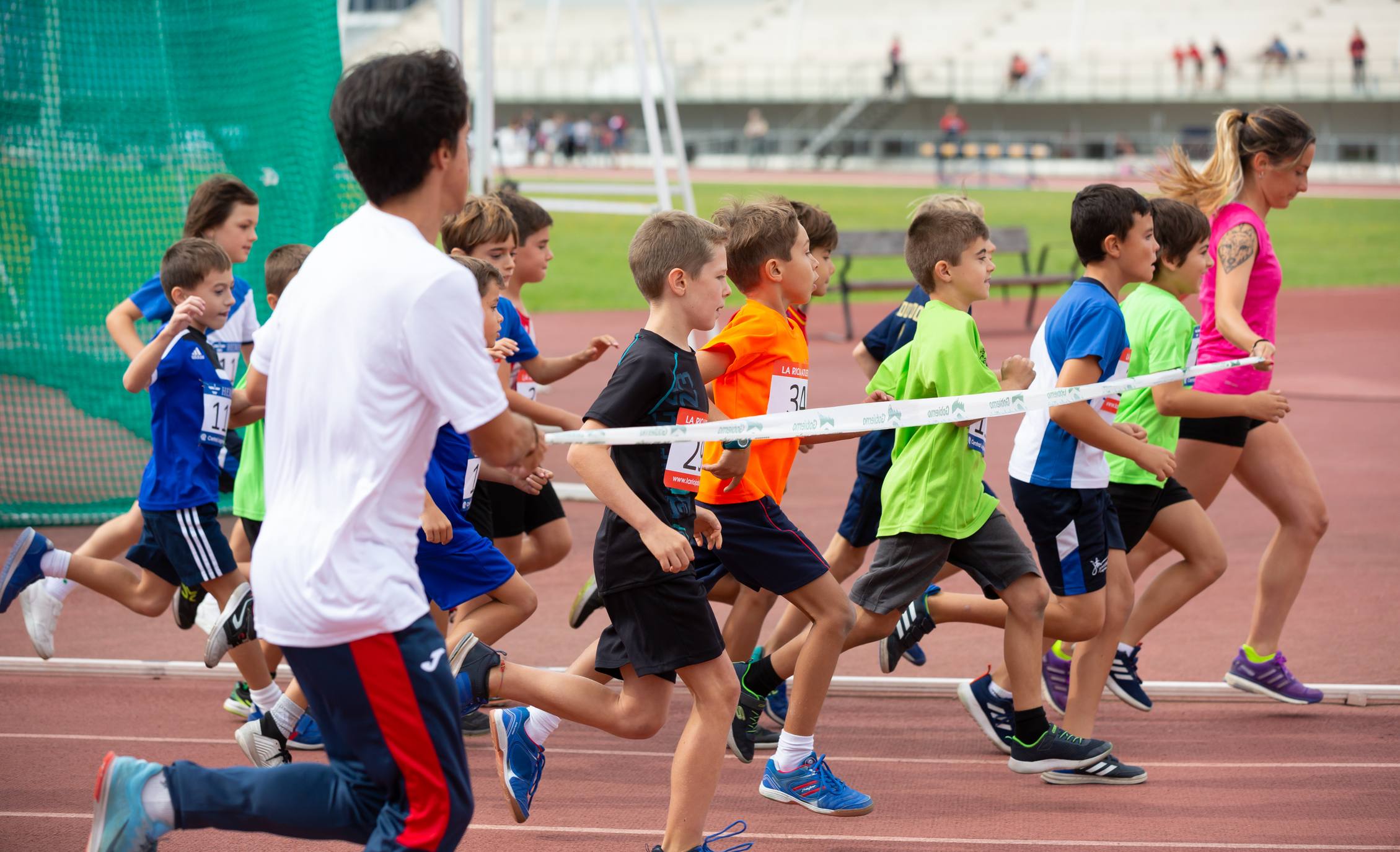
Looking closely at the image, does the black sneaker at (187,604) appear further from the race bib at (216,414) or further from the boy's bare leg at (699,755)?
the boy's bare leg at (699,755)

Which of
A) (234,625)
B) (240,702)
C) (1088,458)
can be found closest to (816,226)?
(1088,458)

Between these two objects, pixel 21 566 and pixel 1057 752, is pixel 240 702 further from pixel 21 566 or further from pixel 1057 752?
pixel 1057 752

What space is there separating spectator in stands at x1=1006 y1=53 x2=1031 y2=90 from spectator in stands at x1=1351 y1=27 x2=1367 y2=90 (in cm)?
1173

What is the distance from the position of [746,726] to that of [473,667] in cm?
123

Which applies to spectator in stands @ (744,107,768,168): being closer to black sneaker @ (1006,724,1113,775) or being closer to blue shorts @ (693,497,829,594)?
black sneaker @ (1006,724,1113,775)

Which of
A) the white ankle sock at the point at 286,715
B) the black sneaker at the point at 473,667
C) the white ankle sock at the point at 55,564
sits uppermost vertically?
the black sneaker at the point at 473,667

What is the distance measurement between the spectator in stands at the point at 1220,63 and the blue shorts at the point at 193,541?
4882cm

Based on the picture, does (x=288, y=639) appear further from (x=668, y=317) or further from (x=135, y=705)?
(x=135, y=705)

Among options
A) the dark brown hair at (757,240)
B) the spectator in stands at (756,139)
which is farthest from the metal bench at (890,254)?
the spectator in stands at (756,139)

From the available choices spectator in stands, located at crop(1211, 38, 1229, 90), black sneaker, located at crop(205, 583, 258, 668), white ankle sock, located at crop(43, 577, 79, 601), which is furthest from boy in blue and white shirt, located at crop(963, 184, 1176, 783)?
spectator in stands, located at crop(1211, 38, 1229, 90)

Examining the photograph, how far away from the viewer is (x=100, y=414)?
920 centimetres

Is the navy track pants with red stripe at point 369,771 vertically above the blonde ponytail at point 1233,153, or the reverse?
the blonde ponytail at point 1233,153

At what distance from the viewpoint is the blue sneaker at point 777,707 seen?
5227mm

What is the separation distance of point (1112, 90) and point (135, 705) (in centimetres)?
5086
